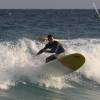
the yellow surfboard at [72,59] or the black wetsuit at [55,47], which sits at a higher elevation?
the black wetsuit at [55,47]

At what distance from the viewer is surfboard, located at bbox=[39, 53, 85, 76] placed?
44.1 feet

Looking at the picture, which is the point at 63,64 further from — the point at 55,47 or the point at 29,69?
the point at 29,69

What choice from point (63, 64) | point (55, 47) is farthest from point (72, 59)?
point (55, 47)

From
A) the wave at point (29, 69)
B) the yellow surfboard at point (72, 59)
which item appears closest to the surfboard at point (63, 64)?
the yellow surfboard at point (72, 59)

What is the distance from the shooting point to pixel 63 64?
13.6 meters

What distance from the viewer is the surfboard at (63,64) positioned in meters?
13.4

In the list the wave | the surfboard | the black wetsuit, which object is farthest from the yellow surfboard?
the wave

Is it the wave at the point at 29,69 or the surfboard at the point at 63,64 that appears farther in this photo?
the wave at the point at 29,69

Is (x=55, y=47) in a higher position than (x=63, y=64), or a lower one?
higher

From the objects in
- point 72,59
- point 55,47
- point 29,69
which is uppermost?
point 55,47

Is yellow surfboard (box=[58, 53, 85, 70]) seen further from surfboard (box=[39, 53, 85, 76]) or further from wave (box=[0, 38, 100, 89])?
wave (box=[0, 38, 100, 89])

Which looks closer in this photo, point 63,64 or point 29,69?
point 63,64

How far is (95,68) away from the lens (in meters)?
16.5

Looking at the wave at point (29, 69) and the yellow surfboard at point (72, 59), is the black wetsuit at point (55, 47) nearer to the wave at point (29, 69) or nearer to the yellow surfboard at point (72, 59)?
the yellow surfboard at point (72, 59)
